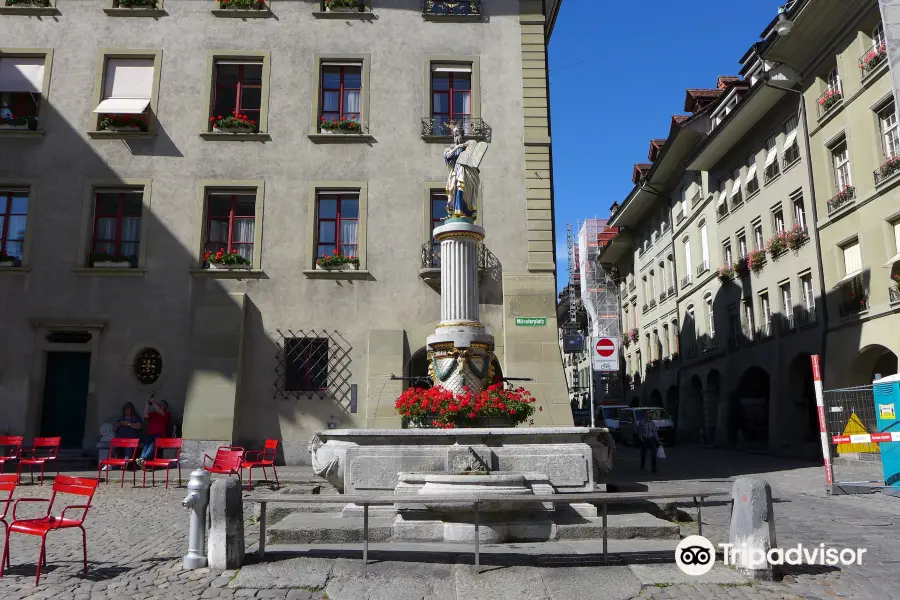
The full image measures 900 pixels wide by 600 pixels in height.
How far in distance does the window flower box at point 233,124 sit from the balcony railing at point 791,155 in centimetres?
1765

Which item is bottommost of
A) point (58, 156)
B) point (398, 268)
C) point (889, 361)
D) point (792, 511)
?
point (792, 511)

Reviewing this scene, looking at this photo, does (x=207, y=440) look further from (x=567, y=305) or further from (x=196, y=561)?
(x=567, y=305)

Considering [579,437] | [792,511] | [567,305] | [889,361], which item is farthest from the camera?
[567,305]

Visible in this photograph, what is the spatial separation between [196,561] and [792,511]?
890cm

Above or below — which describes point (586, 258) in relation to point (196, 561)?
above

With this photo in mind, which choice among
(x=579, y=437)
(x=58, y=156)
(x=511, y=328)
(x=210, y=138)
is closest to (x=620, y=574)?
(x=579, y=437)

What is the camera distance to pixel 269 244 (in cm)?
1881

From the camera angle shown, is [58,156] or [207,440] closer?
[207,440]

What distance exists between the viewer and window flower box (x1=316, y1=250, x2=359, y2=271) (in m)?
18.7

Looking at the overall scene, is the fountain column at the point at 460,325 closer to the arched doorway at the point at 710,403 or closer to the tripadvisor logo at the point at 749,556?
the tripadvisor logo at the point at 749,556

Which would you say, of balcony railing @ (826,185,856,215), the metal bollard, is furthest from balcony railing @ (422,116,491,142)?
the metal bollard

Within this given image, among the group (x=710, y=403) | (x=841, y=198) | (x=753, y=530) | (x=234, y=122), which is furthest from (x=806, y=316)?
(x=753, y=530)

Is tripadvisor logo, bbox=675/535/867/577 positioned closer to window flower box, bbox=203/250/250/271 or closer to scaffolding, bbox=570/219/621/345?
window flower box, bbox=203/250/250/271

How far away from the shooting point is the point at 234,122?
19.2 metres
